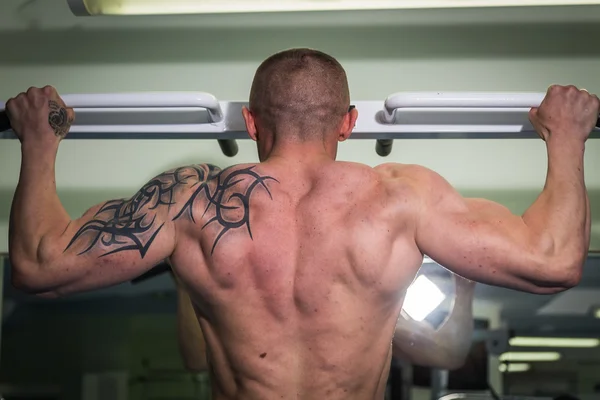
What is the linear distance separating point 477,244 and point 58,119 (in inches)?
34.0

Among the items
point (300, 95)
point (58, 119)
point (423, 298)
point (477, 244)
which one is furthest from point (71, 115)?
point (423, 298)

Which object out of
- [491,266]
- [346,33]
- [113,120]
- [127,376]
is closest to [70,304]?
[127,376]

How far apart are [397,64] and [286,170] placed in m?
1.18

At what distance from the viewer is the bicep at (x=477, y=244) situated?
5.14ft

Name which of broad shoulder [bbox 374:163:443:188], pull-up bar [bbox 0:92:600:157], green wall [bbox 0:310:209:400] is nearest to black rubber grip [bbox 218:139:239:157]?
pull-up bar [bbox 0:92:600:157]

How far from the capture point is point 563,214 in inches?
63.2

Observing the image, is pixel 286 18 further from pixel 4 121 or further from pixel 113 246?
pixel 113 246

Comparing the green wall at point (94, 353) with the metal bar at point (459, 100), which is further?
the green wall at point (94, 353)

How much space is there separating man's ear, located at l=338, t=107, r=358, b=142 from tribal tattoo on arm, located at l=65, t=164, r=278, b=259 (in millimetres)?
203

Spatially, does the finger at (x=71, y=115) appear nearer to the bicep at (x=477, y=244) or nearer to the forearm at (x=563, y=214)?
the bicep at (x=477, y=244)

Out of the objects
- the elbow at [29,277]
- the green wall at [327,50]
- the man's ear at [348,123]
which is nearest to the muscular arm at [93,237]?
the elbow at [29,277]

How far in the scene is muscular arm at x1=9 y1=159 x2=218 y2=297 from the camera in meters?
1.58

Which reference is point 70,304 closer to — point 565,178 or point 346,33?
point 346,33

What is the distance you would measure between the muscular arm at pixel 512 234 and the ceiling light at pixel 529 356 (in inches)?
38.2
